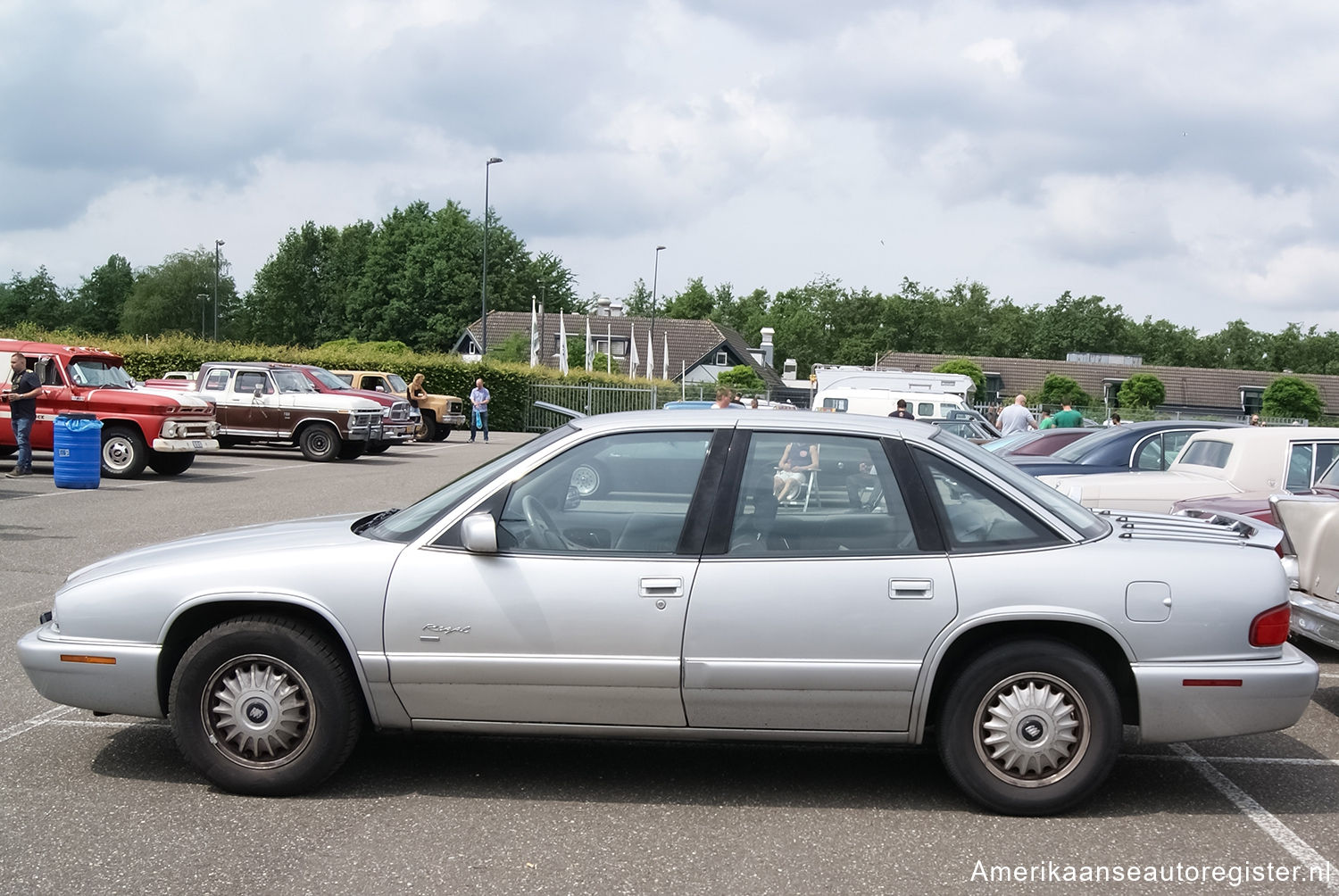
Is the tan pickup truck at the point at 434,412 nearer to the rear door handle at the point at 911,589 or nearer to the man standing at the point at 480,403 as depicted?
the man standing at the point at 480,403

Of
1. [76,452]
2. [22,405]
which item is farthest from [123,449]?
[76,452]

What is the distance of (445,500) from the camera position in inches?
188

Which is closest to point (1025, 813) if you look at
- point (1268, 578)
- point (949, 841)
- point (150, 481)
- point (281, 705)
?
point (949, 841)

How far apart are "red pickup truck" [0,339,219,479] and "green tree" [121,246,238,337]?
3458 inches

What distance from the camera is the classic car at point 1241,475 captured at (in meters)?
9.86

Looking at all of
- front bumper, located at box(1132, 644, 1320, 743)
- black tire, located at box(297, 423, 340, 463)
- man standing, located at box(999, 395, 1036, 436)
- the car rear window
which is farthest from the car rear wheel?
black tire, located at box(297, 423, 340, 463)

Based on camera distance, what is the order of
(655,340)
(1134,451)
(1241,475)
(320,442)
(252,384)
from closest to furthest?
(1241,475) → (1134,451) → (320,442) → (252,384) → (655,340)

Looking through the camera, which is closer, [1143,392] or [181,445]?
[181,445]

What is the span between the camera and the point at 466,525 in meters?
4.47

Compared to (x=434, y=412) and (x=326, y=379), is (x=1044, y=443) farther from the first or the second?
(x=434, y=412)

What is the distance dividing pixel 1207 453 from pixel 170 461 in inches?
606

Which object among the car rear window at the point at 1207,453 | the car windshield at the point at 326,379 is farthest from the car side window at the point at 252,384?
the car rear window at the point at 1207,453

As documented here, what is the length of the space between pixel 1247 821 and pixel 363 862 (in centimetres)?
320

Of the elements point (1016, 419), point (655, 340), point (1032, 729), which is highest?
point (655, 340)
